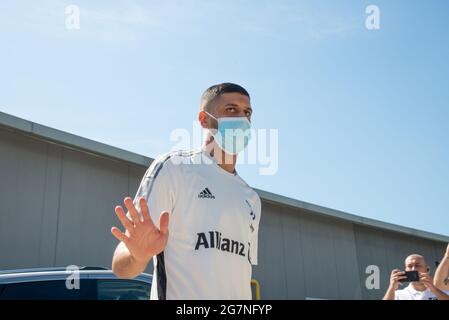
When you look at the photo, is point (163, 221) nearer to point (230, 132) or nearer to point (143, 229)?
point (143, 229)

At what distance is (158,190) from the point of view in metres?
2.42

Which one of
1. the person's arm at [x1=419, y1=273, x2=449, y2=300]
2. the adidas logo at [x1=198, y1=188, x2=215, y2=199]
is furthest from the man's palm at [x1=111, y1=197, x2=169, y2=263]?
the person's arm at [x1=419, y1=273, x2=449, y2=300]

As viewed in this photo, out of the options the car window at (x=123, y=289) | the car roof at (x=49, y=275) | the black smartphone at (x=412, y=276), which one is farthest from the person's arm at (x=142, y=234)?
the black smartphone at (x=412, y=276)

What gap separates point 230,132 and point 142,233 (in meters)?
0.98

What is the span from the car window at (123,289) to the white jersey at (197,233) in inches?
135

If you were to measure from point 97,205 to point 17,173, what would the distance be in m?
1.80

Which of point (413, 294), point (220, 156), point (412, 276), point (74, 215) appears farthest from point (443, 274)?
point (74, 215)

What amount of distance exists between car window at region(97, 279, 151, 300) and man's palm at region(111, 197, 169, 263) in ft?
12.8

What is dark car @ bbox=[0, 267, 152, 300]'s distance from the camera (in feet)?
17.6

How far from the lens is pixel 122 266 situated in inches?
87.0

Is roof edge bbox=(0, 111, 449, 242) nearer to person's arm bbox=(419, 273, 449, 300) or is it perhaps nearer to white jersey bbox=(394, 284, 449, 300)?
white jersey bbox=(394, 284, 449, 300)

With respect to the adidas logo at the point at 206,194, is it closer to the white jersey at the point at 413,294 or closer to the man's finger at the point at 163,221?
the man's finger at the point at 163,221

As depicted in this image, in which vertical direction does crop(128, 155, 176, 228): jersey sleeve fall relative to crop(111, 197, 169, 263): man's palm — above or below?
above

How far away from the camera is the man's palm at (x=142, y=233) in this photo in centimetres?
210
